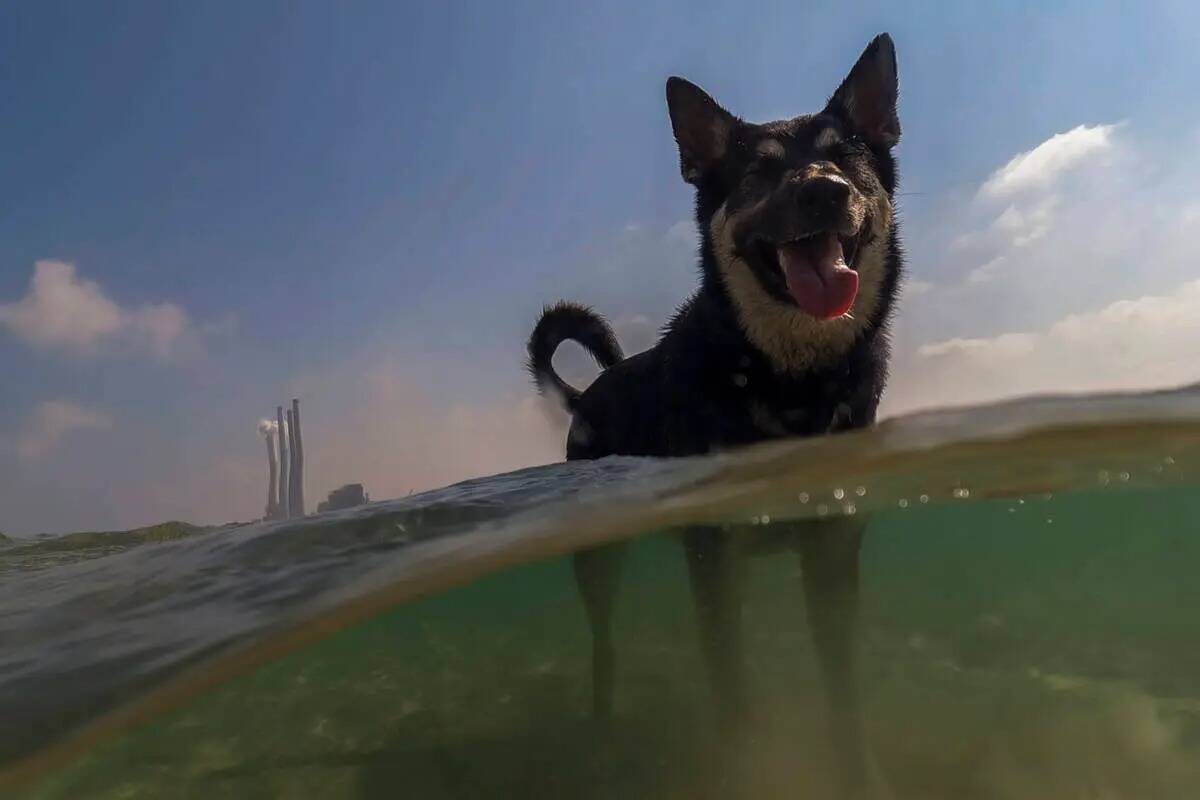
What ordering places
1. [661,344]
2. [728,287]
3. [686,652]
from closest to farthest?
[728,287] → [661,344] → [686,652]

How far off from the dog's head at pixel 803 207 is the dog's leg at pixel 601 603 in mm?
2946

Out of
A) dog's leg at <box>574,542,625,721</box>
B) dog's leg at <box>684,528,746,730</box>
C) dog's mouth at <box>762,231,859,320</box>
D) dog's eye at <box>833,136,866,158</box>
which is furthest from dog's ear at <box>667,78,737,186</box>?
dog's leg at <box>574,542,625,721</box>

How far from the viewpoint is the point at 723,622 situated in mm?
4332

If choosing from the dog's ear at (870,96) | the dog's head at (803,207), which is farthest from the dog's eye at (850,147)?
the dog's ear at (870,96)

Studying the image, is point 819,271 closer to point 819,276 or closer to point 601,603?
point 819,276

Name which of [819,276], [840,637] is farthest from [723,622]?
[819,276]

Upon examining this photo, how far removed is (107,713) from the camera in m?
3.52

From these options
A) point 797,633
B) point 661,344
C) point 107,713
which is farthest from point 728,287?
point 797,633

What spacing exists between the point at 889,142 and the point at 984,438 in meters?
2.44

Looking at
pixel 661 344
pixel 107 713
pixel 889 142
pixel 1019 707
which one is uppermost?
pixel 889 142

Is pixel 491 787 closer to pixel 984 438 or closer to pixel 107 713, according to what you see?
pixel 107 713

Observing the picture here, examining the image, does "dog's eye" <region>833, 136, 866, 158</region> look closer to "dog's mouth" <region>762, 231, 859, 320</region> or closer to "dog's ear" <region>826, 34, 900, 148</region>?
A: "dog's ear" <region>826, 34, 900, 148</region>

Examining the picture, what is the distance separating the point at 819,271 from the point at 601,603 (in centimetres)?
386

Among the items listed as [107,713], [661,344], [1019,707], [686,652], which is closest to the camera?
[107,713]
